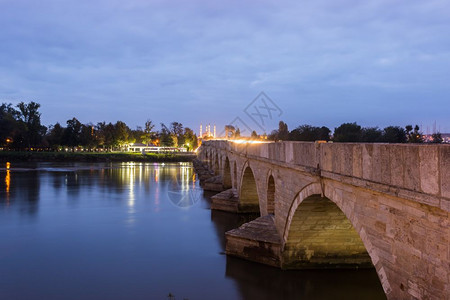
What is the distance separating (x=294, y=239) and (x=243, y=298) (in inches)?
81.1

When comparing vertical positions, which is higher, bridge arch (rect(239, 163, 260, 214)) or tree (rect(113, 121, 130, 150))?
tree (rect(113, 121, 130, 150))

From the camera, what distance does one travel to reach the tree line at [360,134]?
26.3m

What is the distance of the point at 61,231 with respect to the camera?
1750cm

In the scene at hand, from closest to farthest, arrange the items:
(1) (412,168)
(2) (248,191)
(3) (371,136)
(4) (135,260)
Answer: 1. (1) (412,168)
2. (4) (135,260)
3. (2) (248,191)
4. (3) (371,136)

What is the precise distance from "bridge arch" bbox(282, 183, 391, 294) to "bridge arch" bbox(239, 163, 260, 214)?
7.21 meters

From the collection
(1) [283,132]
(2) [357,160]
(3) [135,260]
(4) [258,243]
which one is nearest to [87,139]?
(1) [283,132]

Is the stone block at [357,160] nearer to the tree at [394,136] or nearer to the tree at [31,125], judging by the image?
the tree at [394,136]

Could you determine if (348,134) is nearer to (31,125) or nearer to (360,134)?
(360,134)

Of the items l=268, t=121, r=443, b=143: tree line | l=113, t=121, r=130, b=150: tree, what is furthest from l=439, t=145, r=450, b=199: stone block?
l=113, t=121, r=130, b=150: tree

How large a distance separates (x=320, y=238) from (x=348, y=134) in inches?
1066

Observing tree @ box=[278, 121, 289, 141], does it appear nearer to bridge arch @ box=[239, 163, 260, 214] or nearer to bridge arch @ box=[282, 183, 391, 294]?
bridge arch @ box=[239, 163, 260, 214]

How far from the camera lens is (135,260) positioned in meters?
13.1

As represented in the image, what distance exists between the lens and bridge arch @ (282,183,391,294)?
990cm

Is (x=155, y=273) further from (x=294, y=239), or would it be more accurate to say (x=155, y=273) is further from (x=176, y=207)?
(x=176, y=207)
